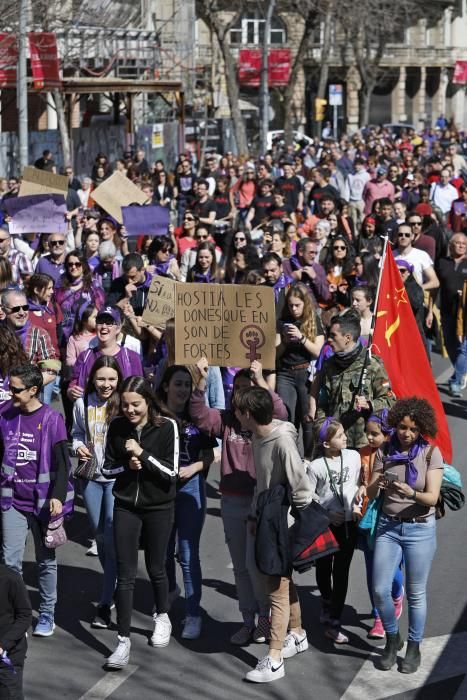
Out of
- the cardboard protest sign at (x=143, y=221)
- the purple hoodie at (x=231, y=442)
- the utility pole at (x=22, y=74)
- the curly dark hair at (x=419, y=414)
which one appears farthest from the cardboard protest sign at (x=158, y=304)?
the utility pole at (x=22, y=74)

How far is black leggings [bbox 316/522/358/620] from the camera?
7090mm

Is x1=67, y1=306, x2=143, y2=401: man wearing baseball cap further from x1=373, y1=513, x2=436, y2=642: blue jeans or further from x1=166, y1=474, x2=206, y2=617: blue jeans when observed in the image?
x1=373, y1=513, x2=436, y2=642: blue jeans

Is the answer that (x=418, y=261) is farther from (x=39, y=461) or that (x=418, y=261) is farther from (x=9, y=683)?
(x=9, y=683)

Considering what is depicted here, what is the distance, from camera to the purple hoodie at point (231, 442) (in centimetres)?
702

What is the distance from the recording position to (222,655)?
6996 millimetres

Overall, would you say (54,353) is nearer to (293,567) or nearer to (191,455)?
(191,455)

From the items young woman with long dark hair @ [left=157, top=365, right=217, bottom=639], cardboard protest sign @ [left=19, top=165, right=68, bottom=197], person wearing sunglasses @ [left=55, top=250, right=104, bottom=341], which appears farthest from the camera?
cardboard protest sign @ [left=19, top=165, right=68, bottom=197]

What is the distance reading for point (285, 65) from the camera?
51031mm

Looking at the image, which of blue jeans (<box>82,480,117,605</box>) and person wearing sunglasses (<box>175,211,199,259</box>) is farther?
person wearing sunglasses (<box>175,211,199,259</box>)

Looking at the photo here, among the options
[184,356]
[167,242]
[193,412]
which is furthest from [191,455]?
[167,242]

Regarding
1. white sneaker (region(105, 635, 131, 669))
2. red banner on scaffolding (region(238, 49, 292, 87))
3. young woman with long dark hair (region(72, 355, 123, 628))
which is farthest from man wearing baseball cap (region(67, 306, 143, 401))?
red banner on scaffolding (region(238, 49, 292, 87))

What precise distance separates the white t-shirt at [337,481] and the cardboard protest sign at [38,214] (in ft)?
21.6

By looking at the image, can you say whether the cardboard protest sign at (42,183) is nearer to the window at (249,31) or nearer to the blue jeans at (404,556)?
the blue jeans at (404,556)

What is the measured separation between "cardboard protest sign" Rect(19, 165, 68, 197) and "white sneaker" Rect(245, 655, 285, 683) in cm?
769
